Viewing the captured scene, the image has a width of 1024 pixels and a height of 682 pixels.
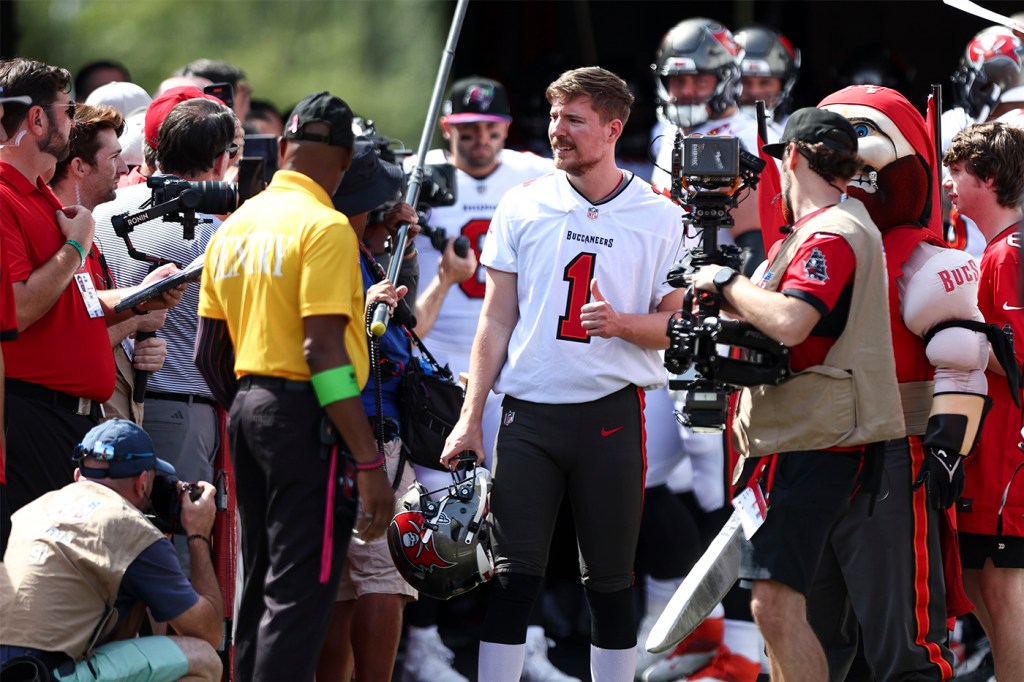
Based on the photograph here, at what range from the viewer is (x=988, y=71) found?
8.08 meters

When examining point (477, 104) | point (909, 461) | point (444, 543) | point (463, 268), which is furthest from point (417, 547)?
point (477, 104)

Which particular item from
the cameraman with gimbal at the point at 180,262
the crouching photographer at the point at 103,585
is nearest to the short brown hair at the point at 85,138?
the cameraman with gimbal at the point at 180,262

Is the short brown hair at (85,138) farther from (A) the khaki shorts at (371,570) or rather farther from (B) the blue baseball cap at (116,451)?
(A) the khaki shorts at (371,570)

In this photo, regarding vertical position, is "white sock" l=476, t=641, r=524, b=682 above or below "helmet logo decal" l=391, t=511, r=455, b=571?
below

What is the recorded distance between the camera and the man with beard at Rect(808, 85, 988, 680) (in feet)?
16.0

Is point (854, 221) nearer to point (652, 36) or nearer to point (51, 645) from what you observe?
point (51, 645)

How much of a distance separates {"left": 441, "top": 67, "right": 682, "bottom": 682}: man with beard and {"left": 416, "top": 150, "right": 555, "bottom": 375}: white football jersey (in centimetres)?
176

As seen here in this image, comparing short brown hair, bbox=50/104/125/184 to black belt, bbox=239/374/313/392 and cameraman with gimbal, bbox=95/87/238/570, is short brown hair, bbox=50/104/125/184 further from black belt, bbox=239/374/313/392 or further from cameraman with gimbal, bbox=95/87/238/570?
black belt, bbox=239/374/313/392

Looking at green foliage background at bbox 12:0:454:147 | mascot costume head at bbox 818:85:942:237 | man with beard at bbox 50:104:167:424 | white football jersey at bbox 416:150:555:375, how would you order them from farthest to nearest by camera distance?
green foliage background at bbox 12:0:454:147 → white football jersey at bbox 416:150:555:375 → man with beard at bbox 50:104:167:424 → mascot costume head at bbox 818:85:942:237

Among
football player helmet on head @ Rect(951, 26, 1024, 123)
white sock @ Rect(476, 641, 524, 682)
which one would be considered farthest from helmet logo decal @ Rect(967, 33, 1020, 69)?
white sock @ Rect(476, 641, 524, 682)

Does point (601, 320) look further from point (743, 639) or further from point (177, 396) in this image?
point (743, 639)

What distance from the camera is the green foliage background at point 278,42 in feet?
70.8

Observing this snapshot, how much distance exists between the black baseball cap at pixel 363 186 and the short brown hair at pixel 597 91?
649mm

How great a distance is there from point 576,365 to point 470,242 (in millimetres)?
2082
